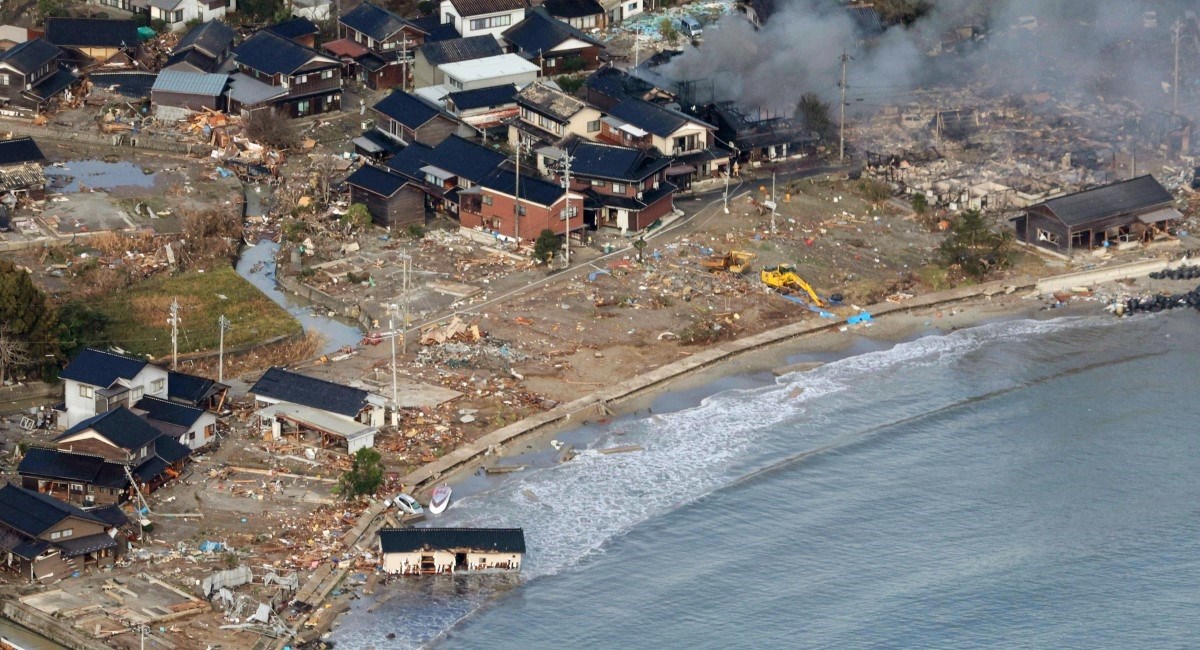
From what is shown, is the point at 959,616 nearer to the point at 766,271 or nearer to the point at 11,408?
the point at 766,271

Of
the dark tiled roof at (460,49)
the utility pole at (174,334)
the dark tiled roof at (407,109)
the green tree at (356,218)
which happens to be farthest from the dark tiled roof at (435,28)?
the utility pole at (174,334)

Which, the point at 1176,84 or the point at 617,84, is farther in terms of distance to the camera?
the point at 1176,84

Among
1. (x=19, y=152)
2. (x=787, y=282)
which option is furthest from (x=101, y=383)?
(x=787, y=282)

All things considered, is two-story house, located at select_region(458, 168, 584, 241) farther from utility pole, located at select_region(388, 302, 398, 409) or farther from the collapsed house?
the collapsed house

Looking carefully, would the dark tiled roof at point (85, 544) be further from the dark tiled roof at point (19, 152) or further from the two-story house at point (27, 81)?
the two-story house at point (27, 81)

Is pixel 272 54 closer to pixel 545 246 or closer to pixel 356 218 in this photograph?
pixel 356 218

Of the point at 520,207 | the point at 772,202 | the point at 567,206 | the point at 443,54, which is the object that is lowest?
the point at 772,202

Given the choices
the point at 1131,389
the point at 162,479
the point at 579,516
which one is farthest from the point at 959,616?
the point at 162,479
